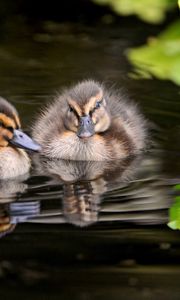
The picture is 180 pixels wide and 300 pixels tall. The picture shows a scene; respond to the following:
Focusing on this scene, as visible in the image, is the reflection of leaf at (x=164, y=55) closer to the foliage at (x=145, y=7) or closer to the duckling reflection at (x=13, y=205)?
the foliage at (x=145, y=7)

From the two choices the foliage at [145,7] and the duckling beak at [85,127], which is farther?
the duckling beak at [85,127]

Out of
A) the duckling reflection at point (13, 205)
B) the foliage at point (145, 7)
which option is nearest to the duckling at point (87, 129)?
the duckling reflection at point (13, 205)

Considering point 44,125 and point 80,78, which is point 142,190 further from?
point 80,78

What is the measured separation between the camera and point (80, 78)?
704 centimetres

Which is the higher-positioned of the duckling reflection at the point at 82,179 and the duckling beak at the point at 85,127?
the duckling beak at the point at 85,127

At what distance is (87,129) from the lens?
561 centimetres

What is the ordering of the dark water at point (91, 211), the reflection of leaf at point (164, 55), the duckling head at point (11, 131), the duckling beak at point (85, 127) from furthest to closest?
the duckling beak at point (85, 127) < the duckling head at point (11, 131) < the dark water at point (91, 211) < the reflection of leaf at point (164, 55)

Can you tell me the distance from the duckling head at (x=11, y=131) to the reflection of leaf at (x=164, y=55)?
9.96 ft

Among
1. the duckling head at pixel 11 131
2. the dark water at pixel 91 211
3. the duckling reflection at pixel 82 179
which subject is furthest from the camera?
the duckling head at pixel 11 131

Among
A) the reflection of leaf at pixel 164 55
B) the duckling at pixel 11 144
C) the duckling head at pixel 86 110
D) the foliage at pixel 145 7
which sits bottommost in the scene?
the reflection of leaf at pixel 164 55

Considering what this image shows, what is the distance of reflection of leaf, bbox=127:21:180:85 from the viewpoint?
2.33 metres

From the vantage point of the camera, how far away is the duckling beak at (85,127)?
A: 220 inches

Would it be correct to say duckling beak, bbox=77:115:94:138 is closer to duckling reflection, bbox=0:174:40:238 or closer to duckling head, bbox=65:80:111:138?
duckling head, bbox=65:80:111:138

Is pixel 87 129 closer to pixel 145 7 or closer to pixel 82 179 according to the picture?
pixel 82 179
